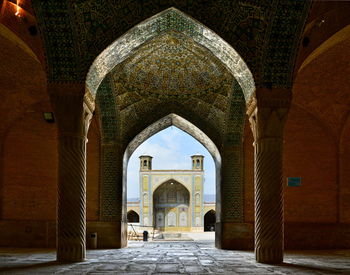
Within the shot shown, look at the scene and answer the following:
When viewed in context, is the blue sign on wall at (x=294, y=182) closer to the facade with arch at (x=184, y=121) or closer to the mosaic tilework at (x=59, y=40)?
the facade with arch at (x=184, y=121)

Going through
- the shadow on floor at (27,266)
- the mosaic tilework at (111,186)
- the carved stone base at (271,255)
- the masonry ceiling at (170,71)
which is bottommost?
the shadow on floor at (27,266)

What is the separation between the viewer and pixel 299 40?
770 centimetres

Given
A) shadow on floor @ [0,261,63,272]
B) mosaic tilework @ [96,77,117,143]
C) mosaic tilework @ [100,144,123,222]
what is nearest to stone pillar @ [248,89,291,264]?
shadow on floor @ [0,261,63,272]

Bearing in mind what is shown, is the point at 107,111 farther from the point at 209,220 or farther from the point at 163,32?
the point at 209,220

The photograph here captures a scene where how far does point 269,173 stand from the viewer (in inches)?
306

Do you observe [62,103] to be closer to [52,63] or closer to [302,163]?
[52,63]

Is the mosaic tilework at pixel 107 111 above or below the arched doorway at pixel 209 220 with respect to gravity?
above

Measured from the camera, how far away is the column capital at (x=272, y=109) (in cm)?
793

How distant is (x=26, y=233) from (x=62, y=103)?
5129mm

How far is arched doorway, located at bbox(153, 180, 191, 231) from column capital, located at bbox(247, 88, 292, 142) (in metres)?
27.0

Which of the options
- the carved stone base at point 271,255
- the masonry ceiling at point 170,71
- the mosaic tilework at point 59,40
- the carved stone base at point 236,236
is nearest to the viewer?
the mosaic tilework at point 59,40

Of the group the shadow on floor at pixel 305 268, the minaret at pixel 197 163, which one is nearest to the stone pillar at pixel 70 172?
the shadow on floor at pixel 305 268

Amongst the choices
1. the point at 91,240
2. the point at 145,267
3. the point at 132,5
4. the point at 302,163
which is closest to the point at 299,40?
the point at 132,5

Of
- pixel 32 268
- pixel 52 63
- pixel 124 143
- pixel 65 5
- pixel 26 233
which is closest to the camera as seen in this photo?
pixel 32 268
